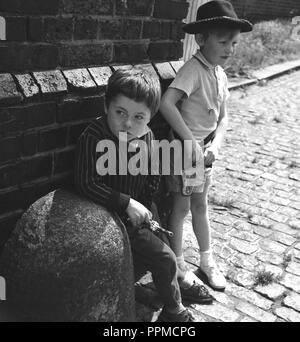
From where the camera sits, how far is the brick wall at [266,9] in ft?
43.9

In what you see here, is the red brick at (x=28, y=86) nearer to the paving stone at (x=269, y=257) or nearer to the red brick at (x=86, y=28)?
the red brick at (x=86, y=28)

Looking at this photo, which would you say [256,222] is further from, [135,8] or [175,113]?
[135,8]

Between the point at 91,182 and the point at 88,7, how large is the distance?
903mm

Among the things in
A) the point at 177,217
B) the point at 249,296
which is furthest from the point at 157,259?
the point at 249,296

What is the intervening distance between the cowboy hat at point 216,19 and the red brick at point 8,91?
117 cm

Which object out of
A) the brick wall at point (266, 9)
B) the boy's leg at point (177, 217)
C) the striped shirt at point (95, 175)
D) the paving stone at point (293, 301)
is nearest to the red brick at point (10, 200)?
the striped shirt at point (95, 175)

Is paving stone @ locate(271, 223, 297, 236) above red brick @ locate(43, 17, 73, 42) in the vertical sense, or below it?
below

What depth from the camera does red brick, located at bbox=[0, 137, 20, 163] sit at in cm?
224

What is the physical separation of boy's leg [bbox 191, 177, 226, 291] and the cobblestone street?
0.09 m

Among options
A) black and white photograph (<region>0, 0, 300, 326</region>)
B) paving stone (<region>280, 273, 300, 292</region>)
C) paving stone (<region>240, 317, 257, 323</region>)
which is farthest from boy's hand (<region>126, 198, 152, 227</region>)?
paving stone (<region>280, 273, 300, 292</region>)

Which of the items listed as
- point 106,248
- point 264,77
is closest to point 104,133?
point 106,248

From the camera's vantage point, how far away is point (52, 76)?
2365mm

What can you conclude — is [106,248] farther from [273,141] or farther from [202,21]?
[273,141]

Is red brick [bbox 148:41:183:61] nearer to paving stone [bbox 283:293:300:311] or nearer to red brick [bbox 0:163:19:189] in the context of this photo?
red brick [bbox 0:163:19:189]
